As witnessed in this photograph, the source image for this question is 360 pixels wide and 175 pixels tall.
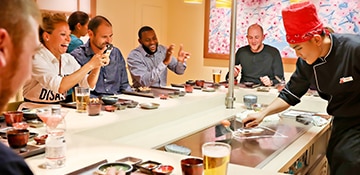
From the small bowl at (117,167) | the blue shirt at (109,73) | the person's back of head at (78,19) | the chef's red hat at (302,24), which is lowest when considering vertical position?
the small bowl at (117,167)

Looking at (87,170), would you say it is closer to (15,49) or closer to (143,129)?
(15,49)

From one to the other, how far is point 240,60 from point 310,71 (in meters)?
2.55

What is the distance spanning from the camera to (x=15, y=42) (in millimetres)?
697

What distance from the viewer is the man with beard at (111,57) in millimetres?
3420

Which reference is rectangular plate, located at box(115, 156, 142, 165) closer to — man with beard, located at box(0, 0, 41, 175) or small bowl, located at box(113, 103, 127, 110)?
man with beard, located at box(0, 0, 41, 175)

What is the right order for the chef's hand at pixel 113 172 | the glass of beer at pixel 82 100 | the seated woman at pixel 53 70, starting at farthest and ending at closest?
the seated woman at pixel 53 70 → the glass of beer at pixel 82 100 → the chef's hand at pixel 113 172

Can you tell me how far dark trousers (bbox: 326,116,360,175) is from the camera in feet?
6.92

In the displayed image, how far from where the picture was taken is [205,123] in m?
2.62

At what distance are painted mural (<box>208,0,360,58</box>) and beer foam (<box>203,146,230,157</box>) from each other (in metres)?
4.35

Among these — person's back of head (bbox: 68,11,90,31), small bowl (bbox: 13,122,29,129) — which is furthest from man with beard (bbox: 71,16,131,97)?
small bowl (bbox: 13,122,29,129)

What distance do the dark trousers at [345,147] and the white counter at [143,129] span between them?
0.14 meters

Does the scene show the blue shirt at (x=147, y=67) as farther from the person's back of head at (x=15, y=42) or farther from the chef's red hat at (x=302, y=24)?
the person's back of head at (x=15, y=42)

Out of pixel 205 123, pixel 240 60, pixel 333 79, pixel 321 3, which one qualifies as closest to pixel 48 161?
pixel 205 123

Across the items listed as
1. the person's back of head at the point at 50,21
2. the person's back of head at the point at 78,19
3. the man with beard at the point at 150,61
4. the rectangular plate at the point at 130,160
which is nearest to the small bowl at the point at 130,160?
the rectangular plate at the point at 130,160
